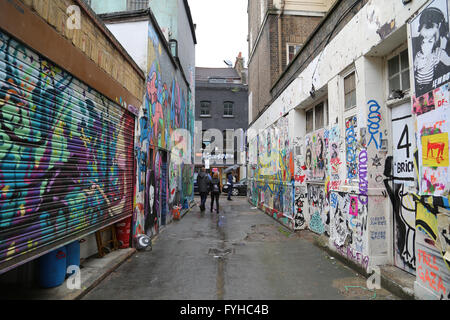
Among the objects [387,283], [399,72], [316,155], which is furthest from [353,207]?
[316,155]

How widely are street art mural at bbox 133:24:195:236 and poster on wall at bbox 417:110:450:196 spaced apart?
5.05 m

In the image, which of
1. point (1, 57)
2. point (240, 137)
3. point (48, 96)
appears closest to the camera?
point (1, 57)

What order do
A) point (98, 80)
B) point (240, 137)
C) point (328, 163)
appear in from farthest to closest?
point (240, 137) < point (328, 163) < point (98, 80)

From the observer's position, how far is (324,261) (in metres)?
5.29

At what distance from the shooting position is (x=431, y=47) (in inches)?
127

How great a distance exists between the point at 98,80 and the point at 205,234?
4714mm

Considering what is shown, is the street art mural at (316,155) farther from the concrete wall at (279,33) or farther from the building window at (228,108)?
the building window at (228,108)

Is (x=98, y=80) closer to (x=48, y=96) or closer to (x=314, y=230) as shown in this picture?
(x=48, y=96)

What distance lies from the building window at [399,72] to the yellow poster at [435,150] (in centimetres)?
128

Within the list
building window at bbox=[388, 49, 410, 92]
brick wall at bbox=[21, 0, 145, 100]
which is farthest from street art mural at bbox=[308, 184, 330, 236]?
brick wall at bbox=[21, 0, 145, 100]

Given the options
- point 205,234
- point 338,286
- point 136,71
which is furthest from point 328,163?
point 136,71

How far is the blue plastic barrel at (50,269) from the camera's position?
3.65 meters

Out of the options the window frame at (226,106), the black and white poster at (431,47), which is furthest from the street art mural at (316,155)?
the window frame at (226,106)
